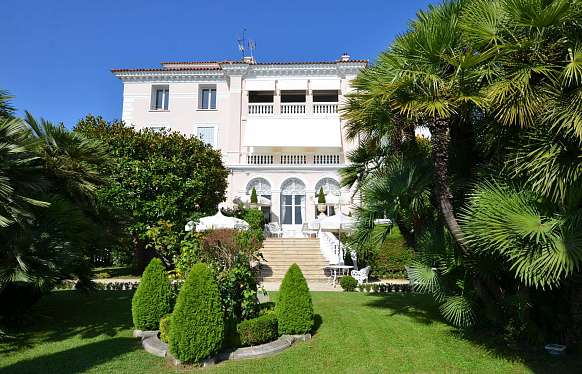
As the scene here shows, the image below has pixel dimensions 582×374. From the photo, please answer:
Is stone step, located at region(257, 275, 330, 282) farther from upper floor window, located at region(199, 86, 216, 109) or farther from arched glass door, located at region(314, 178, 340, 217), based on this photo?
upper floor window, located at region(199, 86, 216, 109)

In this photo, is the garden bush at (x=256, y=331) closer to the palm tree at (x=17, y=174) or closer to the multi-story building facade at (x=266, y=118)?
the palm tree at (x=17, y=174)

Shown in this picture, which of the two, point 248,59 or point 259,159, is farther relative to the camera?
point 248,59

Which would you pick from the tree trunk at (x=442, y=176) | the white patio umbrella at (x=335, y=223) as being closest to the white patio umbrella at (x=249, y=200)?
the white patio umbrella at (x=335, y=223)

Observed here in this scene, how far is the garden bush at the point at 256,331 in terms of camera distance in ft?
24.4

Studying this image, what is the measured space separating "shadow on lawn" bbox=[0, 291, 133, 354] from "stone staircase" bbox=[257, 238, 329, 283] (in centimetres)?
686

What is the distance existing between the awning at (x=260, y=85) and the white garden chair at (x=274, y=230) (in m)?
10.8

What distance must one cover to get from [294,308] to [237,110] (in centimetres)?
2555

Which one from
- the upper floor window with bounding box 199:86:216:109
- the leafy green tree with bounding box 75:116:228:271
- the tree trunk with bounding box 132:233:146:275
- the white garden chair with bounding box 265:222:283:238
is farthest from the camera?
the upper floor window with bounding box 199:86:216:109

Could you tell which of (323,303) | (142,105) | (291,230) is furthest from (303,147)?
(323,303)

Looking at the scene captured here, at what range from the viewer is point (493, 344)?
7.86 metres

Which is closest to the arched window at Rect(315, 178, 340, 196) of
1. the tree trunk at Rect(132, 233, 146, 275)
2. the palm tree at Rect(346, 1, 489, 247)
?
the tree trunk at Rect(132, 233, 146, 275)

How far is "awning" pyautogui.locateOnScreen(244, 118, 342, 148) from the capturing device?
30703mm

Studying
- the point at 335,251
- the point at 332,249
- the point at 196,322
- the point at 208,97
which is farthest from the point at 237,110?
the point at 196,322

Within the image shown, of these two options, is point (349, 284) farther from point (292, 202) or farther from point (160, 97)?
point (160, 97)
